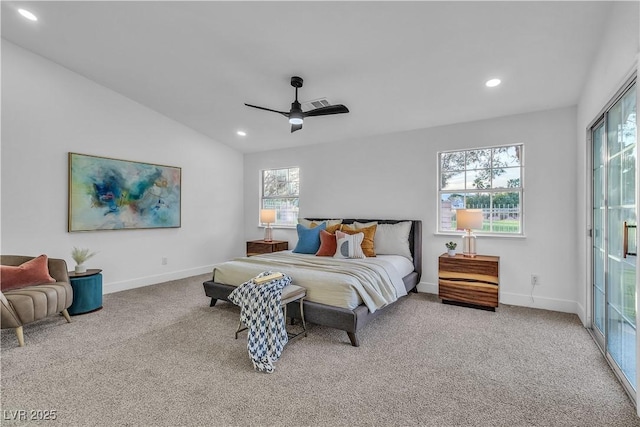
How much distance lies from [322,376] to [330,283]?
871mm

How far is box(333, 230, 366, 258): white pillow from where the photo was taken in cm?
405

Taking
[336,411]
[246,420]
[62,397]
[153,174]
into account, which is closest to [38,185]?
[153,174]

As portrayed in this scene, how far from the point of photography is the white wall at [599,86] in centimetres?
199

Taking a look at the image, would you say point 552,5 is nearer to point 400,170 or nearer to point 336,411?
point 400,170

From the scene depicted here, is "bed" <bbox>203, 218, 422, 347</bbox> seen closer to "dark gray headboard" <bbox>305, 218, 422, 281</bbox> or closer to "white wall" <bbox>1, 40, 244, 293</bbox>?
"dark gray headboard" <bbox>305, 218, 422, 281</bbox>

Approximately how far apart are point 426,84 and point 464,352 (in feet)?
9.34

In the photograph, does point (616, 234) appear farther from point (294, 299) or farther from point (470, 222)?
point (294, 299)

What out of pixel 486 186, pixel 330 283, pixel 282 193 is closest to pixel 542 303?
pixel 486 186

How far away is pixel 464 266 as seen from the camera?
3844 millimetres

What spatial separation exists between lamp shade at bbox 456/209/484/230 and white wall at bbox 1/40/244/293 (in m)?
4.56

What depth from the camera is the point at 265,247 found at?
18.5 ft

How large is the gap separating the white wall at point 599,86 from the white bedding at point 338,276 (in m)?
1.94

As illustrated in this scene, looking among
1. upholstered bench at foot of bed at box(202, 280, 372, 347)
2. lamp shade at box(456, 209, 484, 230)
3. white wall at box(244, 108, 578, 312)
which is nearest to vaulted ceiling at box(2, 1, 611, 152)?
white wall at box(244, 108, 578, 312)

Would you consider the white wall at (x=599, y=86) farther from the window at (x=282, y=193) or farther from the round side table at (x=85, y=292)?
the round side table at (x=85, y=292)
